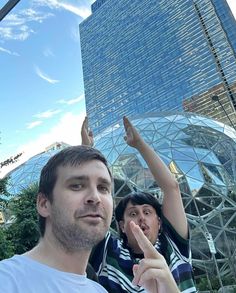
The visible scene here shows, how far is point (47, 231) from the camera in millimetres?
1509

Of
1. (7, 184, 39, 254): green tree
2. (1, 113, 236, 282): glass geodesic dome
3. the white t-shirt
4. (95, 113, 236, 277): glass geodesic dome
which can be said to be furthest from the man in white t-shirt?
(95, 113, 236, 277): glass geodesic dome

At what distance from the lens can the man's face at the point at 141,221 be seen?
2462 millimetres

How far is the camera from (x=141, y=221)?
8.27 ft

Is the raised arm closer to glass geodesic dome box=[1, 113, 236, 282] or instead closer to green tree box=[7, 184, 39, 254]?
green tree box=[7, 184, 39, 254]

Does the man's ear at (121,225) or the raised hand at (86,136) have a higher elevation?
the raised hand at (86,136)

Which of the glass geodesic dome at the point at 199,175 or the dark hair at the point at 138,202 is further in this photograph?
the glass geodesic dome at the point at 199,175

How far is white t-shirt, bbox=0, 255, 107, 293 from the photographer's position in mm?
1164

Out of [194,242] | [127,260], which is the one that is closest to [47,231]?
[127,260]

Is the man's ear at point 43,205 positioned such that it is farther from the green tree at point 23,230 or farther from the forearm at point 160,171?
the green tree at point 23,230

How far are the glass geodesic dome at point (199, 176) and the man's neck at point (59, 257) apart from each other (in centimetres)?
1366

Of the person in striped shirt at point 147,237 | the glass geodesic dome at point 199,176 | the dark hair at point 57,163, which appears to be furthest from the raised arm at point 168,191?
the glass geodesic dome at point 199,176

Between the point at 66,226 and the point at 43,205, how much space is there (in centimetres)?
22

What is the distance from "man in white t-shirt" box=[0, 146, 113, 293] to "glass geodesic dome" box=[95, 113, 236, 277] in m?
13.6

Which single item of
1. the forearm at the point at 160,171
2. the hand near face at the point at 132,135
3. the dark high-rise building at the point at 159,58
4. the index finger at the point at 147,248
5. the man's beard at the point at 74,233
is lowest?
the index finger at the point at 147,248
